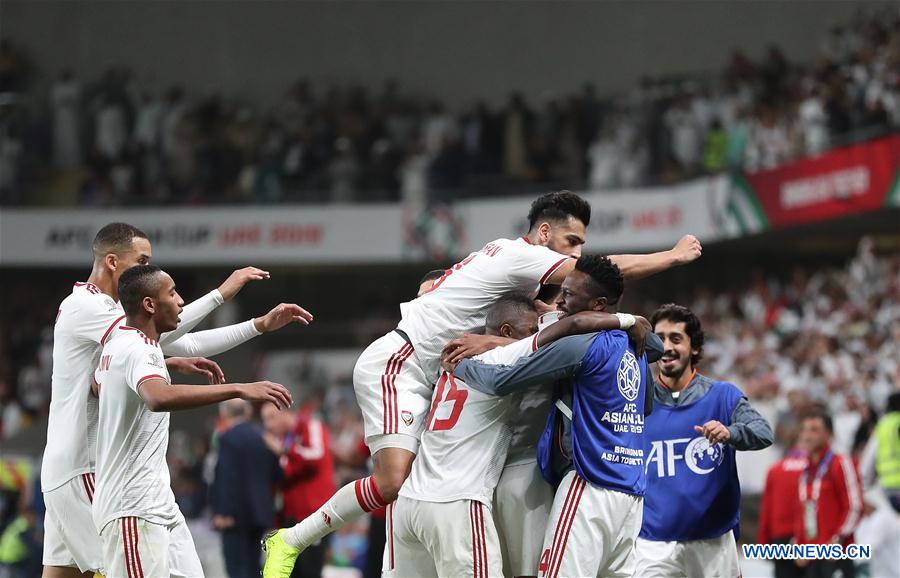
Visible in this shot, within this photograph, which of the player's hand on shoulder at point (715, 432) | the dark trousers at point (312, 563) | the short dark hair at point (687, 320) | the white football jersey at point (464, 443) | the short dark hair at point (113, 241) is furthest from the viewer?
the dark trousers at point (312, 563)

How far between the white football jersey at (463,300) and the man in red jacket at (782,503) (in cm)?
333

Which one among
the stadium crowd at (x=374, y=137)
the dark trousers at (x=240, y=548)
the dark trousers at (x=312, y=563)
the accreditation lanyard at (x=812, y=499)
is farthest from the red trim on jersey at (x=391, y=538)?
the stadium crowd at (x=374, y=137)

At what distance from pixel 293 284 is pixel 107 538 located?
20.3 meters

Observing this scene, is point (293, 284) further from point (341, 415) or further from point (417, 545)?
point (417, 545)

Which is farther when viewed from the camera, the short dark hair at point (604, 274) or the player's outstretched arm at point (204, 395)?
the short dark hair at point (604, 274)

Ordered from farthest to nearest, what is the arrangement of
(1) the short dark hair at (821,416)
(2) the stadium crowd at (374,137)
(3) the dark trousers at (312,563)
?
(2) the stadium crowd at (374,137) < (3) the dark trousers at (312,563) < (1) the short dark hair at (821,416)

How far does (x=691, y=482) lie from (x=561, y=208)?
1.66 meters

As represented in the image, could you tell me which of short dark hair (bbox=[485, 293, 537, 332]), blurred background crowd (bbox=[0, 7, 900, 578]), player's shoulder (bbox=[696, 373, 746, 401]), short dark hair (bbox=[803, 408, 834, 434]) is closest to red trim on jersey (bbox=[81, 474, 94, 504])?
short dark hair (bbox=[485, 293, 537, 332])

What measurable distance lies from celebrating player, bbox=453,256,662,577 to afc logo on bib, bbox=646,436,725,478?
102cm

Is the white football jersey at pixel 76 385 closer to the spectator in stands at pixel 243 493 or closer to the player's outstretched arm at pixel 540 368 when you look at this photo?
the player's outstretched arm at pixel 540 368

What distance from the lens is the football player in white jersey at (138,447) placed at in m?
5.46

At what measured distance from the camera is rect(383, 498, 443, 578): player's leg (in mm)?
5867

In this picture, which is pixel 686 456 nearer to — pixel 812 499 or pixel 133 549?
pixel 812 499
